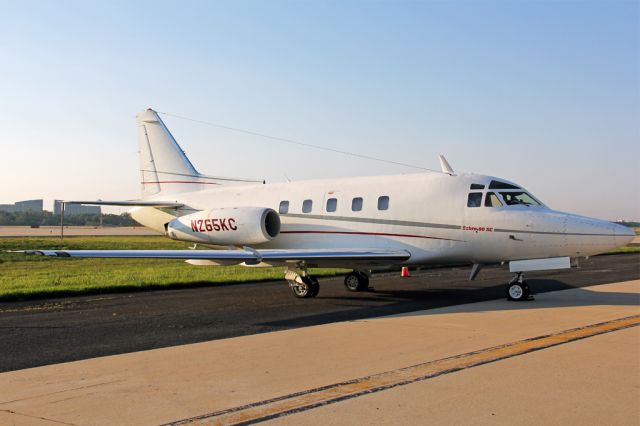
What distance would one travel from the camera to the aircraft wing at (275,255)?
1428 centimetres

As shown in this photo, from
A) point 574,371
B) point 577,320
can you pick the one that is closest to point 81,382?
point 574,371

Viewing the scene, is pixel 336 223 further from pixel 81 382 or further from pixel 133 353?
pixel 81 382

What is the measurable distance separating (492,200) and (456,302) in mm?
2645

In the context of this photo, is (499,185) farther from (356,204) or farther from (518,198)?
(356,204)

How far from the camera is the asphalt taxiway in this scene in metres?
9.69

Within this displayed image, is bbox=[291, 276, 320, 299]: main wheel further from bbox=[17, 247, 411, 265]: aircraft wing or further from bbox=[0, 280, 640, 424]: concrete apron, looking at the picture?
bbox=[0, 280, 640, 424]: concrete apron

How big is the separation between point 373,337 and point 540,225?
22.4 ft

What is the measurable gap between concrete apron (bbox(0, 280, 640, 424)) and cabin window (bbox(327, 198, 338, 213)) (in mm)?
6518

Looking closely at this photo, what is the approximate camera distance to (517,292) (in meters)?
15.2

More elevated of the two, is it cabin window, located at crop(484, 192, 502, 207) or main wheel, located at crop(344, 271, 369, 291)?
cabin window, located at crop(484, 192, 502, 207)

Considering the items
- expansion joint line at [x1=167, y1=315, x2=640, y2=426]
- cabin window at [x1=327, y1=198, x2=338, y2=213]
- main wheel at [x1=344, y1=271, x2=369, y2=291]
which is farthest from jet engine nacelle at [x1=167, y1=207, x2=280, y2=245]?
expansion joint line at [x1=167, y1=315, x2=640, y2=426]

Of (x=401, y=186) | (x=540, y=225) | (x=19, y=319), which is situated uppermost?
(x=401, y=186)

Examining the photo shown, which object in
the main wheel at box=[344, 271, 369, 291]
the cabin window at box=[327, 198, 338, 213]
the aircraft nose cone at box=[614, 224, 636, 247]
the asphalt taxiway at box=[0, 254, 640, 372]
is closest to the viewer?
the asphalt taxiway at box=[0, 254, 640, 372]

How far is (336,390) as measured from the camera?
6.60 metres
